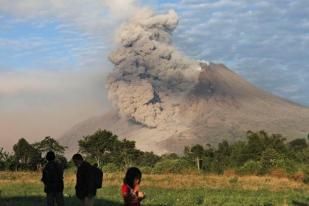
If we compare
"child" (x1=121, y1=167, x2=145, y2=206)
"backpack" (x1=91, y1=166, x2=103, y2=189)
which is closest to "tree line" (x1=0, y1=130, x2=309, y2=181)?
"backpack" (x1=91, y1=166, x2=103, y2=189)

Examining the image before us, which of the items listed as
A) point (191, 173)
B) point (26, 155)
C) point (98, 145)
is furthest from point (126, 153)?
point (191, 173)

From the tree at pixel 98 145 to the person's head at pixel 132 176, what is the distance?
73674 mm

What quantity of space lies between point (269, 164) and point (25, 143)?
36.2 m

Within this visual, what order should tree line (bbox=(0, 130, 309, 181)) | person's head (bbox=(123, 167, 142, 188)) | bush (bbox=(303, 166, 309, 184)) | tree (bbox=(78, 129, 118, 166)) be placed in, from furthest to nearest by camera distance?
tree (bbox=(78, 129, 118, 166)) < tree line (bbox=(0, 130, 309, 181)) < bush (bbox=(303, 166, 309, 184)) < person's head (bbox=(123, 167, 142, 188))

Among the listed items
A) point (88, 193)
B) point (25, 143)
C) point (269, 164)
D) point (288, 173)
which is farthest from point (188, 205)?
point (25, 143)

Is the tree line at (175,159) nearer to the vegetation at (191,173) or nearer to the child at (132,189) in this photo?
the vegetation at (191,173)

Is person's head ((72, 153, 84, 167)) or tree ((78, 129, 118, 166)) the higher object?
tree ((78, 129, 118, 166))

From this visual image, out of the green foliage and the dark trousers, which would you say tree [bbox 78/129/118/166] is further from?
the dark trousers

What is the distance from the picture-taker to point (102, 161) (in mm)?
79500

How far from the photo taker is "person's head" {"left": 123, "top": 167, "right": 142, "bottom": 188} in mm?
8930

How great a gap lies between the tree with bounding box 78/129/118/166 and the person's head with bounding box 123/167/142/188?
2901 inches

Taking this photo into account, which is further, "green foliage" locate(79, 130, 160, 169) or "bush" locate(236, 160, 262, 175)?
"green foliage" locate(79, 130, 160, 169)

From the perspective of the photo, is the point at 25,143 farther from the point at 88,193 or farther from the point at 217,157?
the point at 88,193

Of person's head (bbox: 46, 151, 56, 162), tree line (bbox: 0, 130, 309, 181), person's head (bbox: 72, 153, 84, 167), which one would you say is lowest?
person's head (bbox: 72, 153, 84, 167)
